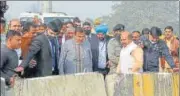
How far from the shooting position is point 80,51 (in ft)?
29.3

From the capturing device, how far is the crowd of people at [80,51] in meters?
8.42

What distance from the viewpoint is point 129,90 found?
24.8ft

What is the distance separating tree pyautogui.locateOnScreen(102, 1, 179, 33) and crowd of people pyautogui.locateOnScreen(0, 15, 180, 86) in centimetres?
2283

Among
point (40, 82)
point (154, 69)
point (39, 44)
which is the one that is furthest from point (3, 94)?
point (154, 69)

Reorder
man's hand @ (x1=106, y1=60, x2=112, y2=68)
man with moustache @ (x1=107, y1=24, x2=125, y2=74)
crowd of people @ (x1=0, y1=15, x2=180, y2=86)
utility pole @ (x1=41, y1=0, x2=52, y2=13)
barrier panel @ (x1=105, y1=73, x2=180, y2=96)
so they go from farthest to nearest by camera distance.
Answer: utility pole @ (x1=41, y1=0, x2=52, y2=13) < man's hand @ (x1=106, y1=60, x2=112, y2=68) < man with moustache @ (x1=107, y1=24, x2=125, y2=74) < crowd of people @ (x1=0, y1=15, x2=180, y2=86) < barrier panel @ (x1=105, y1=73, x2=180, y2=96)

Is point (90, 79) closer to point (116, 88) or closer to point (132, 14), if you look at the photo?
point (116, 88)

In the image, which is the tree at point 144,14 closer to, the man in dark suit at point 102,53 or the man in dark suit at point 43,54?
the man in dark suit at point 102,53

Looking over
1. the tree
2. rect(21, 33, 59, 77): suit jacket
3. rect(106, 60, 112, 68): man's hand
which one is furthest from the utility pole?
rect(21, 33, 59, 77): suit jacket

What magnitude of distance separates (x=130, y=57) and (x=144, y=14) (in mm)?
27348

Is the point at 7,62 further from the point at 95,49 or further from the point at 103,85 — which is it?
the point at 95,49

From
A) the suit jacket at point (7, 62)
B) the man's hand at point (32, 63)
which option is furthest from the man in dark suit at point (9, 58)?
the man's hand at point (32, 63)

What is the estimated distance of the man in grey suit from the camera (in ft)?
29.1

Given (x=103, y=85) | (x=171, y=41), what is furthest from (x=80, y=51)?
(x=171, y=41)

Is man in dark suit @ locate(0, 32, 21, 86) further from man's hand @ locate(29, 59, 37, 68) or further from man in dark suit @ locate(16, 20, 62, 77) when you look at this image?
man's hand @ locate(29, 59, 37, 68)
